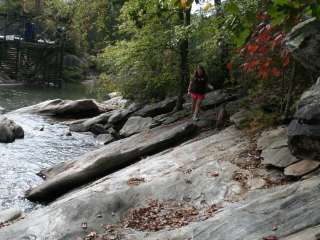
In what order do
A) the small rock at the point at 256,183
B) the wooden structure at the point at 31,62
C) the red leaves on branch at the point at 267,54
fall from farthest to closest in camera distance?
the wooden structure at the point at 31,62, the red leaves on branch at the point at 267,54, the small rock at the point at 256,183

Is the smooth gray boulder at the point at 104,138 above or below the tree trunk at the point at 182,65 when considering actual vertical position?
below

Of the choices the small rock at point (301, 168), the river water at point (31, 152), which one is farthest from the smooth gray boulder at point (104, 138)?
the small rock at point (301, 168)

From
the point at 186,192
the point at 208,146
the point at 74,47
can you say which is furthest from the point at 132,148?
the point at 74,47

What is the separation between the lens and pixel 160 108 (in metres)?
22.2

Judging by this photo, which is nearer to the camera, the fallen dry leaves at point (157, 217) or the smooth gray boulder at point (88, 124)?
the fallen dry leaves at point (157, 217)

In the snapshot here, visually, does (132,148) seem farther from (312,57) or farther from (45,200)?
(312,57)

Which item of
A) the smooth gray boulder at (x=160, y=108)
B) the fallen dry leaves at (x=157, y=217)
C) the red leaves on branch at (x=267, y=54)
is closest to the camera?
the fallen dry leaves at (x=157, y=217)

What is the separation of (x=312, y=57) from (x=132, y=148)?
277 inches

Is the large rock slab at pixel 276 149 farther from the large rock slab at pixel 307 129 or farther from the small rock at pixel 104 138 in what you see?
the small rock at pixel 104 138

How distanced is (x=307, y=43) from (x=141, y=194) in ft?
15.5

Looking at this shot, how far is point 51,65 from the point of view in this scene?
5253cm

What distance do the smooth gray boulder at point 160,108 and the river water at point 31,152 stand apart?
2.72m

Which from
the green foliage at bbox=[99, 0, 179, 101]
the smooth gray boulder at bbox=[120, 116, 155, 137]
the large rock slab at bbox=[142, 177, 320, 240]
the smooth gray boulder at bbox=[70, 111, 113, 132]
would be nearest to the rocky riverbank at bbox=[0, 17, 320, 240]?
the large rock slab at bbox=[142, 177, 320, 240]

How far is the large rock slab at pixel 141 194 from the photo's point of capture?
10344 millimetres
